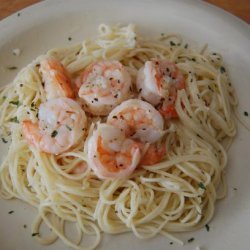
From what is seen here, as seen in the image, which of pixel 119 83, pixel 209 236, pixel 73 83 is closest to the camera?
pixel 209 236

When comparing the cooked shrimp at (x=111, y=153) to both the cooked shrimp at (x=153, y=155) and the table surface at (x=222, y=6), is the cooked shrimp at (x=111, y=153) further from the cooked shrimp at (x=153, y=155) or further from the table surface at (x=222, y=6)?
the table surface at (x=222, y=6)

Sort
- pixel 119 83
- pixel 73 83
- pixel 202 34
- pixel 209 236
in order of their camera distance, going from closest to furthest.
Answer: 1. pixel 209 236
2. pixel 119 83
3. pixel 73 83
4. pixel 202 34

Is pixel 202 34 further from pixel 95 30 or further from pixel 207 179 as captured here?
pixel 207 179

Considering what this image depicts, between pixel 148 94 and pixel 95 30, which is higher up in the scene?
pixel 95 30

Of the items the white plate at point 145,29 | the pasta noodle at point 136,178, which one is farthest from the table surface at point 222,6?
the pasta noodle at point 136,178

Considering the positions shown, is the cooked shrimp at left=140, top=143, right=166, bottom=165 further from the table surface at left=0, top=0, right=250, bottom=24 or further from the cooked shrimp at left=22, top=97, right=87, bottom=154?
the table surface at left=0, top=0, right=250, bottom=24

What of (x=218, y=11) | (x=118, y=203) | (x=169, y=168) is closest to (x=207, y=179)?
(x=169, y=168)
